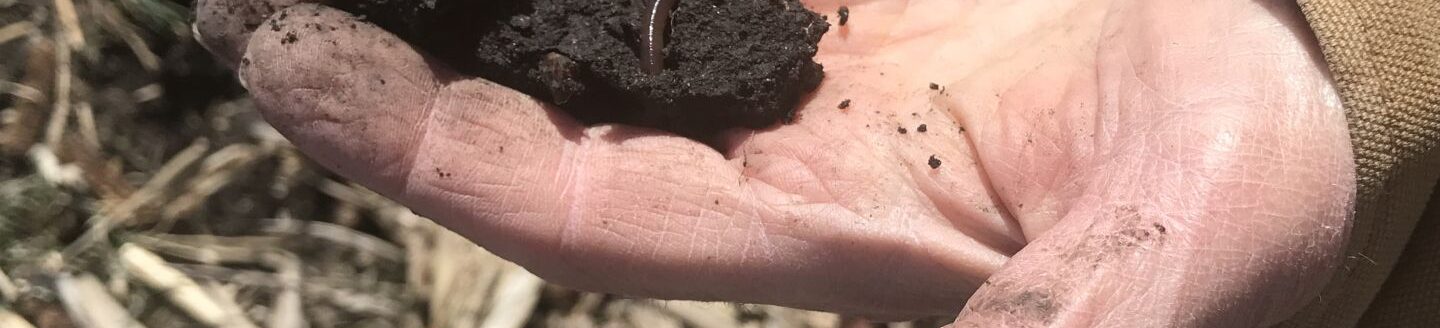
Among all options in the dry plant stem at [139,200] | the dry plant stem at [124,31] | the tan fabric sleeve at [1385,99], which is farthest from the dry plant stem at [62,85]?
the tan fabric sleeve at [1385,99]

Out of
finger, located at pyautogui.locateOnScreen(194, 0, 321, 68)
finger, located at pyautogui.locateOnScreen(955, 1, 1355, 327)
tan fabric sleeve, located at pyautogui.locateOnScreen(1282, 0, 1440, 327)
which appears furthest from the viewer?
finger, located at pyautogui.locateOnScreen(194, 0, 321, 68)

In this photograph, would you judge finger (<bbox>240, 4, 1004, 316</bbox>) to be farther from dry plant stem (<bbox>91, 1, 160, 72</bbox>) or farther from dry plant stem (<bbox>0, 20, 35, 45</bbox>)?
dry plant stem (<bbox>0, 20, 35, 45</bbox>)

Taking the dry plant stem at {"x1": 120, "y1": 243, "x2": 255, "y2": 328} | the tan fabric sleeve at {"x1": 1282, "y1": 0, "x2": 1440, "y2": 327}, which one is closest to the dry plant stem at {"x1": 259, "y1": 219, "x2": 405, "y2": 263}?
the dry plant stem at {"x1": 120, "y1": 243, "x2": 255, "y2": 328}

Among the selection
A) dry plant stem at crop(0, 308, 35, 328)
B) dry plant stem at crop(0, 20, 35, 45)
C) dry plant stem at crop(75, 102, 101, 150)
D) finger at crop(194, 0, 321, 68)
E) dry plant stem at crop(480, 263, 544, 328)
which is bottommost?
dry plant stem at crop(0, 308, 35, 328)

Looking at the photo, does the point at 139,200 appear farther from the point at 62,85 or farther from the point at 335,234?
the point at 335,234

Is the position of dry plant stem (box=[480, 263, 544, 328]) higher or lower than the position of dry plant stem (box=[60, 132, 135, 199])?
lower

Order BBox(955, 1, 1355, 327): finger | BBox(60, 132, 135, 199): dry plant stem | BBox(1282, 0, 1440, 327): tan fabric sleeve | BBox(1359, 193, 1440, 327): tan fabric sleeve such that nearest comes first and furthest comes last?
BBox(955, 1, 1355, 327): finger → BBox(1282, 0, 1440, 327): tan fabric sleeve → BBox(1359, 193, 1440, 327): tan fabric sleeve → BBox(60, 132, 135, 199): dry plant stem
